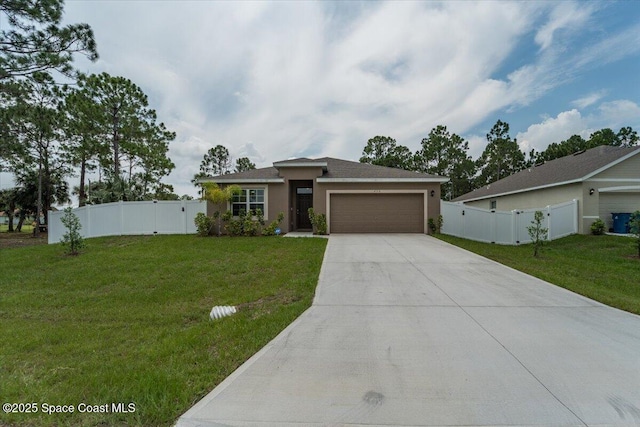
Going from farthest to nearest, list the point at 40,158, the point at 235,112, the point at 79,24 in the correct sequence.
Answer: the point at 40,158
the point at 235,112
the point at 79,24

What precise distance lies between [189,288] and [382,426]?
5.01 meters

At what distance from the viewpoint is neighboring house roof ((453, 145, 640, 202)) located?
1280 cm

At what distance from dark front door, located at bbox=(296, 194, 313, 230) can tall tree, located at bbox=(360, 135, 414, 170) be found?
2056 cm

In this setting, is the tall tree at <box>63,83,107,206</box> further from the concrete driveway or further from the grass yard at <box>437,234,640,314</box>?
the grass yard at <box>437,234,640,314</box>

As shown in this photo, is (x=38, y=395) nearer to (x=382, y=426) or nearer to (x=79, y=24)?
(x=382, y=426)

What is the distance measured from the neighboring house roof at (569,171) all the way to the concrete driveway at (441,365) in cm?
1127

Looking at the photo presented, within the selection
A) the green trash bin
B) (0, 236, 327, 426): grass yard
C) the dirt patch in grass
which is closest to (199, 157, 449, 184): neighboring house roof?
(0, 236, 327, 426): grass yard

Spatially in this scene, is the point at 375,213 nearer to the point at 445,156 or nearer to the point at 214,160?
the point at 445,156

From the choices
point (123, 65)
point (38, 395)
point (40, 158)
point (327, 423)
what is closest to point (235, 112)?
point (123, 65)

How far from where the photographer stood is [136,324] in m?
4.29

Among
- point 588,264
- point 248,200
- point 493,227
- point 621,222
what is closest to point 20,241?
point 248,200

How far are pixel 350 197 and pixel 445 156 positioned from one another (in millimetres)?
24334

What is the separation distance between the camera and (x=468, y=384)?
2.62 metres

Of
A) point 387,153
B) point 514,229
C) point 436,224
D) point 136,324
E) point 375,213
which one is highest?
point 387,153
